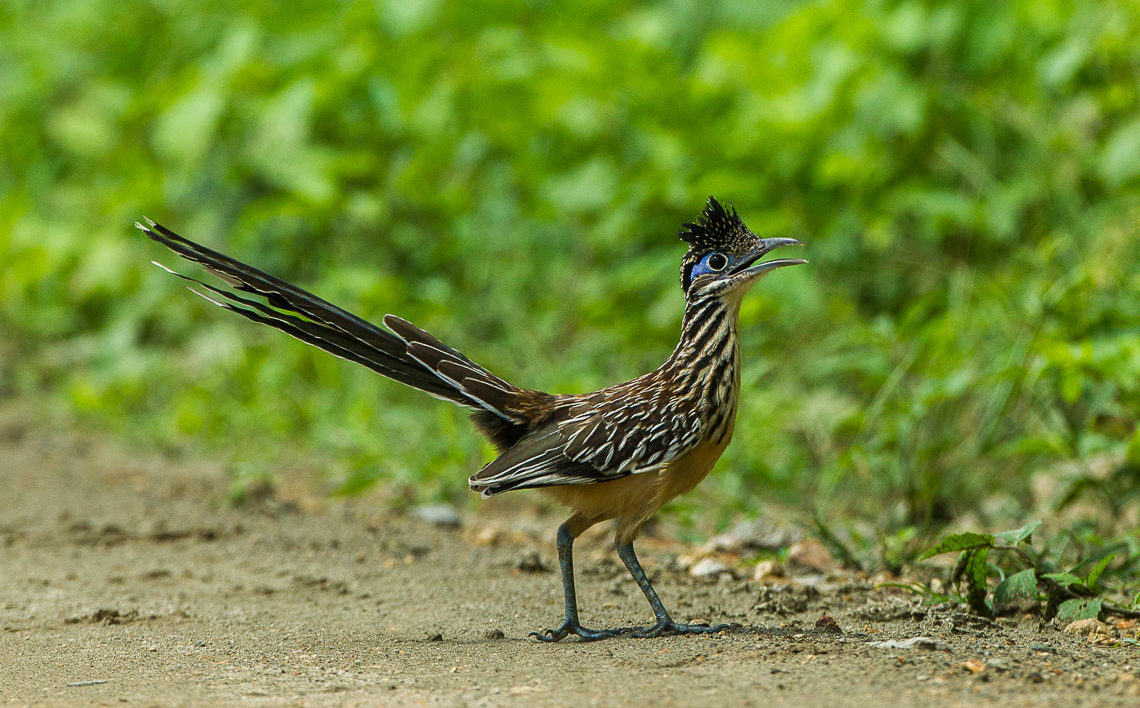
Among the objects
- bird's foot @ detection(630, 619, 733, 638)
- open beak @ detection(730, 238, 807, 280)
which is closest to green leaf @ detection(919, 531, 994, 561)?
bird's foot @ detection(630, 619, 733, 638)

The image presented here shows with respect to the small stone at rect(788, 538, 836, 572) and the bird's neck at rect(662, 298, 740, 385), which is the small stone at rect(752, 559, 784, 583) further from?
the bird's neck at rect(662, 298, 740, 385)

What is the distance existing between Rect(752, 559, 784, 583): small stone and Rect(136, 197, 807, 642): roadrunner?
38.5 inches

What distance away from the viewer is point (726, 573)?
5.68 metres

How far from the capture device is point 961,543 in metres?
4.54

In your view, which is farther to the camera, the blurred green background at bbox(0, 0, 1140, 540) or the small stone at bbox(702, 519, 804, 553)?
the blurred green background at bbox(0, 0, 1140, 540)

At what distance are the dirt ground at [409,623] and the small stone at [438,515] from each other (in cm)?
6

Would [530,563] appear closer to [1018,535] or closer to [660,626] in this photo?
[660,626]

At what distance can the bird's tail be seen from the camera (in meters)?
4.82

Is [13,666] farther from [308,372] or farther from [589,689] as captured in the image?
[308,372]

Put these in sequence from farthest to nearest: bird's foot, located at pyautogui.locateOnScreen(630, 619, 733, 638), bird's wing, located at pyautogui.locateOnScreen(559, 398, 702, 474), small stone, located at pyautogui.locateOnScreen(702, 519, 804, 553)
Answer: small stone, located at pyautogui.locateOnScreen(702, 519, 804, 553) < bird's wing, located at pyautogui.locateOnScreen(559, 398, 702, 474) < bird's foot, located at pyautogui.locateOnScreen(630, 619, 733, 638)

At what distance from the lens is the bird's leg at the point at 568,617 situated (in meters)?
4.59

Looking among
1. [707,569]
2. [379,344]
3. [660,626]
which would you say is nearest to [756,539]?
[707,569]

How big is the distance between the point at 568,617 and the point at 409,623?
691 mm

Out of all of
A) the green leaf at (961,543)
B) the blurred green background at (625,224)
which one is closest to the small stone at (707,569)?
the blurred green background at (625,224)
